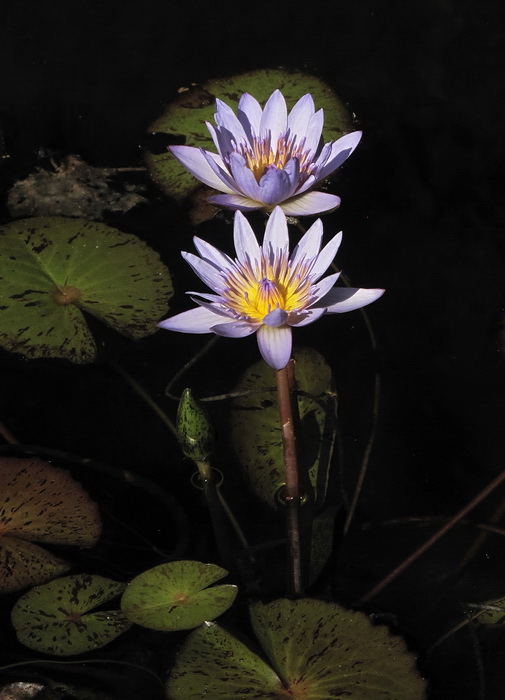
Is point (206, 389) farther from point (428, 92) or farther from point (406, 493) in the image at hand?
point (428, 92)

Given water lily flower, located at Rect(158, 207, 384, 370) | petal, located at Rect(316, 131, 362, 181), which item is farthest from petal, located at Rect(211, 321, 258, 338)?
petal, located at Rect(316, 131, 362, 181)

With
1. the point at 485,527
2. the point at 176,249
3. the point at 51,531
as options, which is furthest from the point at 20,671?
the point at 176,249

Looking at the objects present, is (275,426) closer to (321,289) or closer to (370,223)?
(321,289)

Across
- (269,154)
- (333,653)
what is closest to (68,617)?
(333,653)

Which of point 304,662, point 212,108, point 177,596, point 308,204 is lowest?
point 304,662

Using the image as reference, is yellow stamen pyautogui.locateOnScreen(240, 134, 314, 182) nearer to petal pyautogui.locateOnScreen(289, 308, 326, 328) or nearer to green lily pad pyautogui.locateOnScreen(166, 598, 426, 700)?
petal pyautogui.locateOnScreen(289, 308, 326, 328)

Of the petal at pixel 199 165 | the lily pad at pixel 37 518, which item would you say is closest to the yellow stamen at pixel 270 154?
the petal at pixel 199 165

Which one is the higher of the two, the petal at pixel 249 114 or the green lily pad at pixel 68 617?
the petal at pixel 249 114

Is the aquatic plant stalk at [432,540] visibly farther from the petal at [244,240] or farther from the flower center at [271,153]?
the flower center at [271,153]
